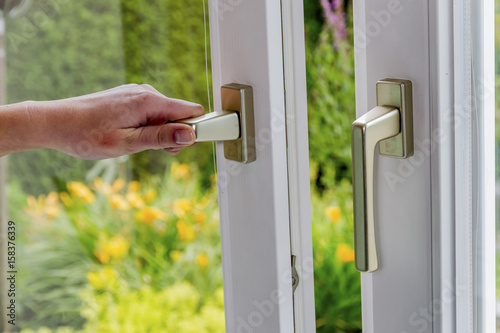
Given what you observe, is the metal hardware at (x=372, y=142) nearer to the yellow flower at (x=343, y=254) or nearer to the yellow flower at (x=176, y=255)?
the yellow flower at (x=176, y=255)

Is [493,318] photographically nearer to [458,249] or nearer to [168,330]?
[458,249]

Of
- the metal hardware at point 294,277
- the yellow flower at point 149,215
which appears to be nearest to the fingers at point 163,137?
the yellow flower at point 149,215

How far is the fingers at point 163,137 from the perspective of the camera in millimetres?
744

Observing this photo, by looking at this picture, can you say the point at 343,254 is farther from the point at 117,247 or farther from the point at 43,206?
the point at 43,206

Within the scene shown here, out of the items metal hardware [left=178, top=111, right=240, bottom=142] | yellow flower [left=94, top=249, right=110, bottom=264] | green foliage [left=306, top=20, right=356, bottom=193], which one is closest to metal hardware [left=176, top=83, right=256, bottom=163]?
metal hardware [left=178, top=111, right=240, bottom=142]

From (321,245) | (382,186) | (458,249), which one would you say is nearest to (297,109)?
Answer: (382,186)

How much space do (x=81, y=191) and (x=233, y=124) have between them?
226mm

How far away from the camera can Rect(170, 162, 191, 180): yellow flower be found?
846mm

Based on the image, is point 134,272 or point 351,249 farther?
point 351,249

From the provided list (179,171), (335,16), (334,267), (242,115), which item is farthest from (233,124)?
(334,267)

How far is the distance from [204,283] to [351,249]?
1.87 ft

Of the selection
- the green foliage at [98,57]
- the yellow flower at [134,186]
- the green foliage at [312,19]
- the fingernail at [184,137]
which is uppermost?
the green foliage at [312,19]

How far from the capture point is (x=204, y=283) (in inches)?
35.0

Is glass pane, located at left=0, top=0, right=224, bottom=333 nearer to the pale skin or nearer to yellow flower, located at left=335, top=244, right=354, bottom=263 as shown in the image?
the pale skin
